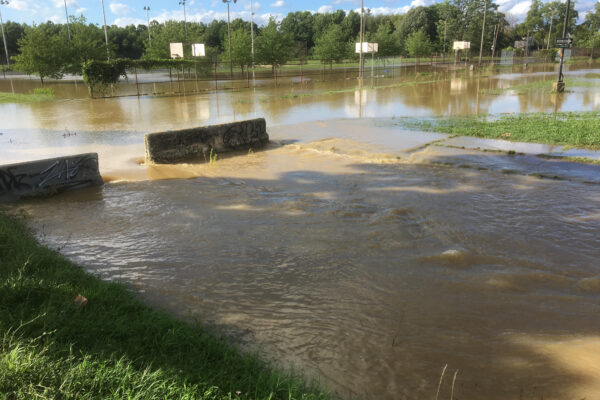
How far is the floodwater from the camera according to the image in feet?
13.0

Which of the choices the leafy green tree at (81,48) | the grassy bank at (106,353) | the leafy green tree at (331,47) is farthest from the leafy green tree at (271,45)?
the grassy bank at (106,353)

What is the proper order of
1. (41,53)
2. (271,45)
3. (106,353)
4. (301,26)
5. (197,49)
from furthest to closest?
(301,26)
(271,45)
(197,49)
(41,53)
(106,353)

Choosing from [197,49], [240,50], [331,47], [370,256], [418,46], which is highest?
[418,46]

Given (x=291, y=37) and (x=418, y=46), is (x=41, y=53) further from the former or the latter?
(x=418, y=46)

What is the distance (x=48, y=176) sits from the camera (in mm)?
9148

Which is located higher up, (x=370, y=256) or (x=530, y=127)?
(x=530, y=127)

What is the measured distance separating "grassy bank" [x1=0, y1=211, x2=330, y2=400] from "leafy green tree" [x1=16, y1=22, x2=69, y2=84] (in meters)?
37.2

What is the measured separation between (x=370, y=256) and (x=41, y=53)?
125 ft

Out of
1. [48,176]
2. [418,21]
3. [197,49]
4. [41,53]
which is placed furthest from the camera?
[418,21]

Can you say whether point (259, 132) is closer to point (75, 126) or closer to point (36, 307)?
point (75, 126)

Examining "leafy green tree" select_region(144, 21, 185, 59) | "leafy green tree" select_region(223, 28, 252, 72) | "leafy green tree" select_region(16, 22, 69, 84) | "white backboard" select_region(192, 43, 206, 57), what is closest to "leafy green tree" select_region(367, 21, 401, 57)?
"leafy green tree" select_region(223, 28, 252, 72)

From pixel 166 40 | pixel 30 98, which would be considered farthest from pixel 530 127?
pixel 166 40

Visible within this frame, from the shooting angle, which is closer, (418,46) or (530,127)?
(530,127)

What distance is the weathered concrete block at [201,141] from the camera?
11859 mm
